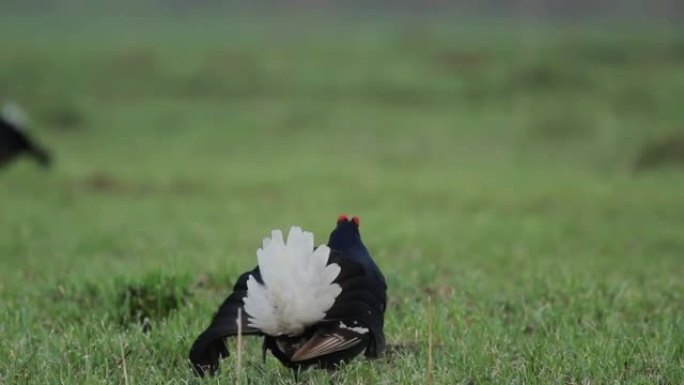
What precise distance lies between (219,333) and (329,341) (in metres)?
0.49

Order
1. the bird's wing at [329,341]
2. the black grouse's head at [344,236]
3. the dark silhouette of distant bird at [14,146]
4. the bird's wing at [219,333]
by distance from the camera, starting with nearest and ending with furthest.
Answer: the bird's wing at [329,341], the bird's wing at [219,333], the black grouse's head at [344,236], the dark silhouette of distant bird at [14,146]

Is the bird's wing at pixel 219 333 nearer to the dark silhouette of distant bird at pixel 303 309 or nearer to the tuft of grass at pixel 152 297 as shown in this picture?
the dark silhouette of distant bird at pixel 303 309

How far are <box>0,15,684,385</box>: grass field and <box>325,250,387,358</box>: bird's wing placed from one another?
0.72 ft

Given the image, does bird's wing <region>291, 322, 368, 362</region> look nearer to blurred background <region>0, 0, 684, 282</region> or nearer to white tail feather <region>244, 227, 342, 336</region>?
white tail feather <region>244, 227, 342, 336</region>

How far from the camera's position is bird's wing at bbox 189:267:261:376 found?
15.7 ft

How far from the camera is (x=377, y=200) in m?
15.6

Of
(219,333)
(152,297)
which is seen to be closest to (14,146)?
(152,297)

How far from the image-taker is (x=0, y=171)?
17344mm

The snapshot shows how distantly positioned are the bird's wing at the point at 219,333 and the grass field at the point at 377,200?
0.15 m

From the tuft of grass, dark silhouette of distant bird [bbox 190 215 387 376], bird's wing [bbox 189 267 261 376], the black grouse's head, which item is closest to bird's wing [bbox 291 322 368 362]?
dark silhouette of distant bird [bbox 190 215 387 376]

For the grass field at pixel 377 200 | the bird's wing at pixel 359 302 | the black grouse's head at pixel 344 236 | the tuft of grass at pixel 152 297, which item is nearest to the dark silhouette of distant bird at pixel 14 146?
the grass field at pixel 377 200

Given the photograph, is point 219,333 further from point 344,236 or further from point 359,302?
point 344,236

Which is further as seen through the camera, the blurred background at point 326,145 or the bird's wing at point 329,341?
the blurred background at point 326,145

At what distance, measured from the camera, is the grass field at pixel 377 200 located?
558 centimetres
